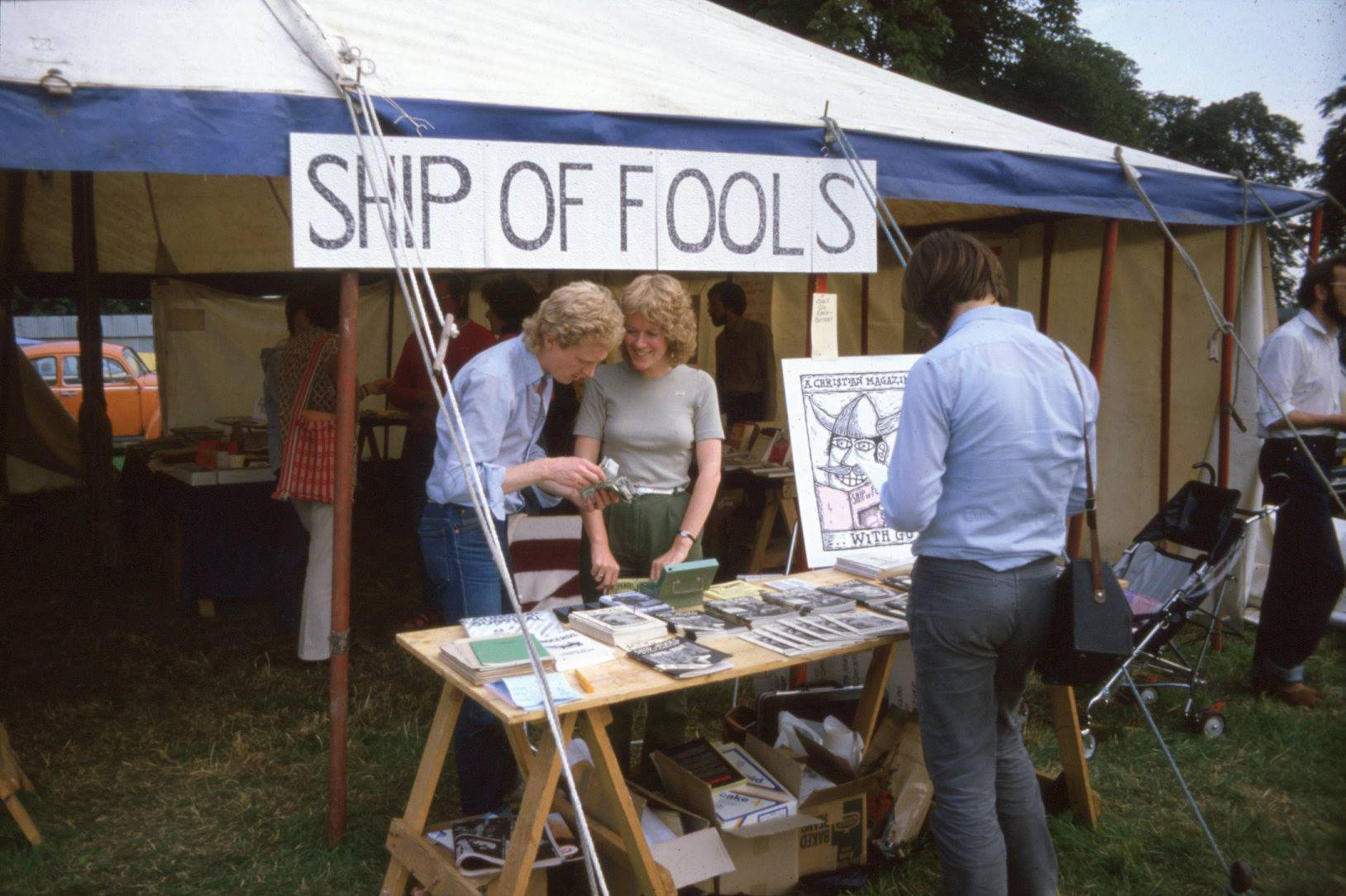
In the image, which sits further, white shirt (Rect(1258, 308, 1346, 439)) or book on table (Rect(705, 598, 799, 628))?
white shirt (Rect(1258, 308, 1346, 439))

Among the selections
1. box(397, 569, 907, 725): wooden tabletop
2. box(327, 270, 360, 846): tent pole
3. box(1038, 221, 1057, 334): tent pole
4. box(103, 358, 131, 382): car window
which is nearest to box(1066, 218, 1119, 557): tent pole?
box(1038, 221, 1057, 334): tent pole

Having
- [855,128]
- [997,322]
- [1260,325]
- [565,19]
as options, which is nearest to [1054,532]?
[997,322]

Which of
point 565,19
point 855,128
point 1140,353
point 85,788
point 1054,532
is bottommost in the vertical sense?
point 85,788

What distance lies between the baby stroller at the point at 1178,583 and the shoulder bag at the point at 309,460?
3254 millimetres

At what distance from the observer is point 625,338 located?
3.25 m

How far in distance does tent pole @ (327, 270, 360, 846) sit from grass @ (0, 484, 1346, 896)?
18cm

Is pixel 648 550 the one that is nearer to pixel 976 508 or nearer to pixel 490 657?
pixel 490 657

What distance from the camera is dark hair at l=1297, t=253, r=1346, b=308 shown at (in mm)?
4211

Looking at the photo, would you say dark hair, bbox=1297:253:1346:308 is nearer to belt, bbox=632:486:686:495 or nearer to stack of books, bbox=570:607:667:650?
belt, bbox=632:486:686:495

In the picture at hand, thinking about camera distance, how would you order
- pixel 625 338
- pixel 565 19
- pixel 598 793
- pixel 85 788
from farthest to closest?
pixel 565 19
pixel 85 788
pixel 625 338
pixel 598 793

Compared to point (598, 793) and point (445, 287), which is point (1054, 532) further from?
point (445, 287)

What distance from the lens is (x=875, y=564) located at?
3.51 m

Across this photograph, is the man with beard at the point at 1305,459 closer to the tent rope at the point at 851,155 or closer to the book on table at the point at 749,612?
the tent rope at the point at 851,155

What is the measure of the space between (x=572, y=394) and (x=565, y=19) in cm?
192
